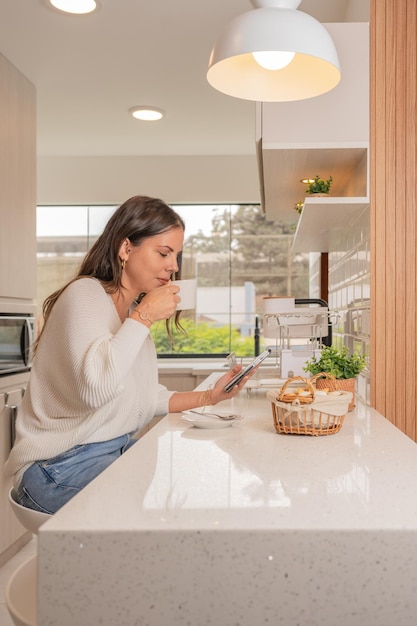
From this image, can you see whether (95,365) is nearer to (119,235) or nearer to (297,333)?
(119,235)

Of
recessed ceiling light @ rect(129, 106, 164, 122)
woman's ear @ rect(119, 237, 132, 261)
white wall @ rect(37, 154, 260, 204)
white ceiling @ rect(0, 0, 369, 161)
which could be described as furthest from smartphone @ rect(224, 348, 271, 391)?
white wall @ rect(37, 154, 260, 204)

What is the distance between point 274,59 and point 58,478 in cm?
109

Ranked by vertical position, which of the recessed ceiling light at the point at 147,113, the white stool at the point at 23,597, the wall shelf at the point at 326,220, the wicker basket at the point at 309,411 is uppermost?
the recessed ceiling light at the point at 147,113

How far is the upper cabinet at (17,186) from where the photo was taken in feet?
11.0

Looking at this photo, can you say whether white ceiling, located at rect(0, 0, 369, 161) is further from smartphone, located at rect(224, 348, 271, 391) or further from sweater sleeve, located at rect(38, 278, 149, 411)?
sweater sleeve, located at rect(38, 278, 149, 411)

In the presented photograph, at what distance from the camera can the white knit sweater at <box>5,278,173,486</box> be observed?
1.44 m

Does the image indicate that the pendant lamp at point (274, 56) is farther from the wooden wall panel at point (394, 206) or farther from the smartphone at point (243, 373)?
the smartphone at point (243, 373)

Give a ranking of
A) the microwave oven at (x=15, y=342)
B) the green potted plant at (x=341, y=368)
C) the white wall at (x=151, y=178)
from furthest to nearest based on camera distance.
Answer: the white wall at (x=151, y=178), the microwave oven at (x=15, y=342), the green potted plant at (x=341, y=368)

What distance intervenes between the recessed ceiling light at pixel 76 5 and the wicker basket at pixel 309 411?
202cm

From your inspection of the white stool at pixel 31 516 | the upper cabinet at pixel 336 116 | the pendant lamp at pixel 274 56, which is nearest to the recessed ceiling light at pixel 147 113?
the upper cabinet at pixel 336 116

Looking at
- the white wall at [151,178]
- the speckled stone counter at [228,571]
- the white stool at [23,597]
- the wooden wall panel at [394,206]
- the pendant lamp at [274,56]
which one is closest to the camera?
the speckled stone counter at [228,571]

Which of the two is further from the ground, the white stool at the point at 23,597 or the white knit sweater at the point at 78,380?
the white knit sweater at the point at 78,380

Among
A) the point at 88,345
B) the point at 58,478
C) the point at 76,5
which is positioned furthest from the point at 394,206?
the point at 76,5

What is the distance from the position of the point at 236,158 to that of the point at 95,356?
428cm
